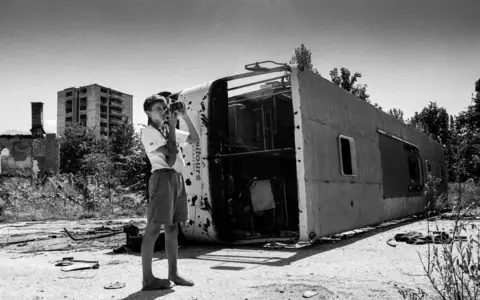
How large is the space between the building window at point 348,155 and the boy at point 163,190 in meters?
4.07

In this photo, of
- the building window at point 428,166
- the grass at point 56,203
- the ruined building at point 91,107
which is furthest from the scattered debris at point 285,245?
the ruined building at point 91,107

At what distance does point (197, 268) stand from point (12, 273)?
6.26 ft

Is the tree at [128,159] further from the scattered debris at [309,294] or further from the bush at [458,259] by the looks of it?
the bush at [458,259]

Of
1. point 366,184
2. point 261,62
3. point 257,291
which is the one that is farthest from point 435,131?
point 257,291

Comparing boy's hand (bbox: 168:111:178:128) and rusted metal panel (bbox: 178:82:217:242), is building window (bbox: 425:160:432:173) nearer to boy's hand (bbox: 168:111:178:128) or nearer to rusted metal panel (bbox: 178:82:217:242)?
rusted metal panel (bbox: 178:82:217:242)

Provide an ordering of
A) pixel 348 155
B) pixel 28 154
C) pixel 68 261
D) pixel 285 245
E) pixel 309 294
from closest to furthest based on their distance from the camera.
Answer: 1. pixel 309 294
2. pixel 68 261
3. pixel 285 245
4. pixel 348 155
5. pixel 28 154

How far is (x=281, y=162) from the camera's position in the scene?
7039mm

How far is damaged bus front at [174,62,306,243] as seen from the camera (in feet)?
18.9

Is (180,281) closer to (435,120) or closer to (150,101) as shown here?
(150,101)

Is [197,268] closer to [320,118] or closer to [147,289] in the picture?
[147,289]

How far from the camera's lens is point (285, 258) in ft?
15.3

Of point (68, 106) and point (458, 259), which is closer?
point (458, 259)

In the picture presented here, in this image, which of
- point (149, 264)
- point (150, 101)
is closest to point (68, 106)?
point (150, 101)

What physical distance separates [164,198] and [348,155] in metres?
4.58
